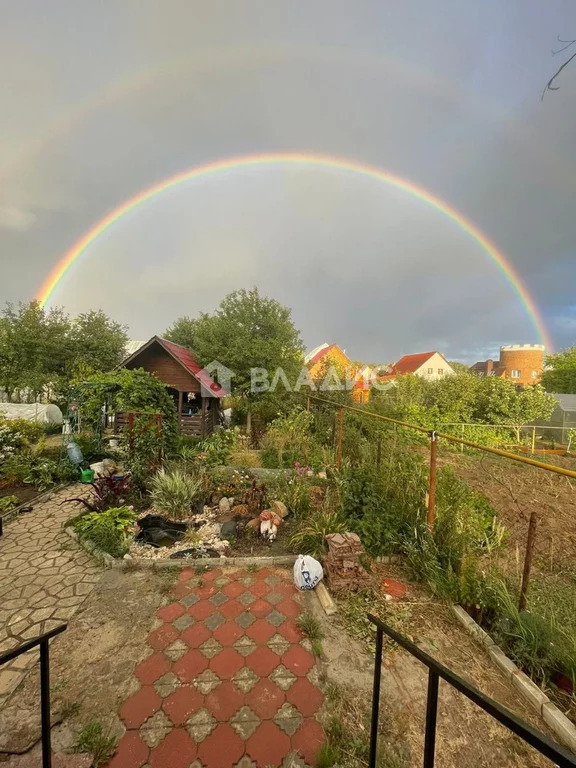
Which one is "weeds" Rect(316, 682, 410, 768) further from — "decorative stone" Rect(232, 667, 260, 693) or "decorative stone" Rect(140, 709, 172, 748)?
"decorative stone" Rect(140, 709, 172, 748)

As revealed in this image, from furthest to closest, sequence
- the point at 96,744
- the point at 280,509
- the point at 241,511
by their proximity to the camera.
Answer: the point at 241,511 → the point at 280,509 → the point at 96,744

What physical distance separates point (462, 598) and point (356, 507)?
59.4 inches

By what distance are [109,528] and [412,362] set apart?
3887 centimetres

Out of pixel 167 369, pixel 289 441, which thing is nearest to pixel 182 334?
pixel 167 369

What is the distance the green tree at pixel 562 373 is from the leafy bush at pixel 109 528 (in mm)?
31150

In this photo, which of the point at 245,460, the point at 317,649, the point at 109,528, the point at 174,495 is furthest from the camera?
the point at 245,460

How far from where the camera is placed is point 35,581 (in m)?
3.77

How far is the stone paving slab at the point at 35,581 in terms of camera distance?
2.95 m

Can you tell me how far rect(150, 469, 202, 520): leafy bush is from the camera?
5.32 metres

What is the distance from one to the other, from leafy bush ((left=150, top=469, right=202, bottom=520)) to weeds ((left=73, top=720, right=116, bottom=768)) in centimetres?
315

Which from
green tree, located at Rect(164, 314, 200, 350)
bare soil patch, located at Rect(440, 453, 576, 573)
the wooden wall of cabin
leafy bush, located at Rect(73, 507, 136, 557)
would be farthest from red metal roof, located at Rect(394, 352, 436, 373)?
leafy bush, located at Rect(73, 507, 136, 557)

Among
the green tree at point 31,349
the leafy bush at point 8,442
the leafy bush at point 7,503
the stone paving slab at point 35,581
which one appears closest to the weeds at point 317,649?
the stone paving slab at point 35,581

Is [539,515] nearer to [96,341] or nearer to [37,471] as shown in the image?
[37,471]

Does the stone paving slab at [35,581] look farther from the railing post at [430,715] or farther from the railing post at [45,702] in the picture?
the railing post at [430,715]
